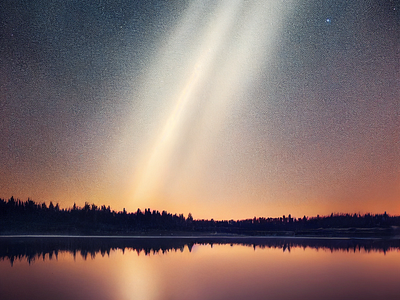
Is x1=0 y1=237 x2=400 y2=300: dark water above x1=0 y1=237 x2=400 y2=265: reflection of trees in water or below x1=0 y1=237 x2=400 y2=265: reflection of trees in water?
below

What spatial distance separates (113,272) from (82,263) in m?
3.79

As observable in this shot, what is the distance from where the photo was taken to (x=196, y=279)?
52.1 ft

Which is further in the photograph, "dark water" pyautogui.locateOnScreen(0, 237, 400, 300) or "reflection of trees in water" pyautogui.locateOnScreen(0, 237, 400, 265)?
"reflection of trees in water" pyautogui.locateOnScreen(0, 237, 400, 265)

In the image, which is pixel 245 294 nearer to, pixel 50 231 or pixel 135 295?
pixel 135 295

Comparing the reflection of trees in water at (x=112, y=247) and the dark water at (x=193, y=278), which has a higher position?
the reflection of trees in water at (x=112, y=247)

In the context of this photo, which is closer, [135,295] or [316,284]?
[135,295]

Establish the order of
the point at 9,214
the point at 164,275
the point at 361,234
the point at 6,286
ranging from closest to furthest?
the point at 6,286 → the point at 164,275 → the point at 361,234 → the point at 9,214

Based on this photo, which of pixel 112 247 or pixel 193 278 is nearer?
pixel 193 278

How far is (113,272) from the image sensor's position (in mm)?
17688

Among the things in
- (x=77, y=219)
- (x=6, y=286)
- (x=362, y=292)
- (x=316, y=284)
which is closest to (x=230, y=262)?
(x=316, y=284)

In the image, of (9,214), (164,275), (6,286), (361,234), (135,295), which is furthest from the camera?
(9,214)

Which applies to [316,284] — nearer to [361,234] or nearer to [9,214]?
[361,234]

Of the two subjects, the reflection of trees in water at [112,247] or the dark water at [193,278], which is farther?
the reflection of trees in water at [112,247]

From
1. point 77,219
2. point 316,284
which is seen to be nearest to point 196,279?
point 316,284
